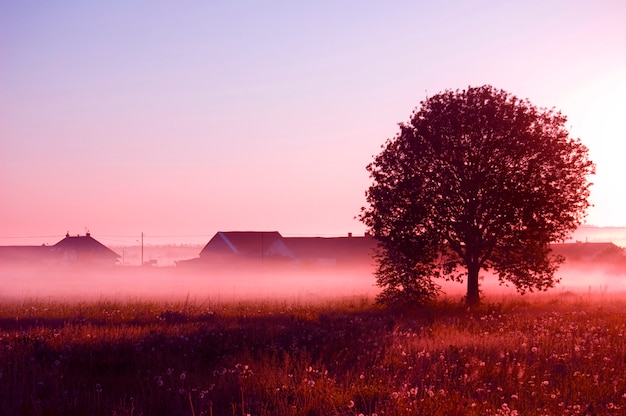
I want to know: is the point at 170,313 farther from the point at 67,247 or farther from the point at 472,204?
the point at 67,247

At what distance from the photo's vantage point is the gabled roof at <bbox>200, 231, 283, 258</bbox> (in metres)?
82.1

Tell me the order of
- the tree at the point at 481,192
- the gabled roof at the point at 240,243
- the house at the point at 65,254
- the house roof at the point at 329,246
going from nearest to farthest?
the tree at the point at 481,192 < the gabled roof at the point at 240,243 < the house roof at the point at 329,246 < the house at the point at 65,254

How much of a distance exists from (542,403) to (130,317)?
16.6 metres

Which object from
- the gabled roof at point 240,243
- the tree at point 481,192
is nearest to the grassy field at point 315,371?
the tree at point 481,192

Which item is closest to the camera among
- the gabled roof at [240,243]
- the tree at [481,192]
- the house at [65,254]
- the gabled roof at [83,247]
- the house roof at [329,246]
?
the tree at [481,192]

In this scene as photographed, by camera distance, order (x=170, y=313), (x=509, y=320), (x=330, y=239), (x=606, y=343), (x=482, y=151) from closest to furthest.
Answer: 1. (x=606, y=343)
2. (x=509, y=320)
3. (x=170, y=313)
4. (x=482, y=151)
5. (x=330, y=239)

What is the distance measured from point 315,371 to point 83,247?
105732 mm

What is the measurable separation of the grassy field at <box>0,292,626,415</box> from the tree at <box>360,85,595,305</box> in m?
9.17

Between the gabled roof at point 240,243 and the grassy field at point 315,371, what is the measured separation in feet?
205

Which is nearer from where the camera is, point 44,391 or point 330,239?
point 44,391

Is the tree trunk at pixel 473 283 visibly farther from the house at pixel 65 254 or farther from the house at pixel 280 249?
the house at pixel 65 254

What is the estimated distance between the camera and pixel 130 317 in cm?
2227

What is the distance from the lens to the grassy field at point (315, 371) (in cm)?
862

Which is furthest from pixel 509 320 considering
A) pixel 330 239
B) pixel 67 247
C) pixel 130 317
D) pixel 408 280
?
pixel 67 247
